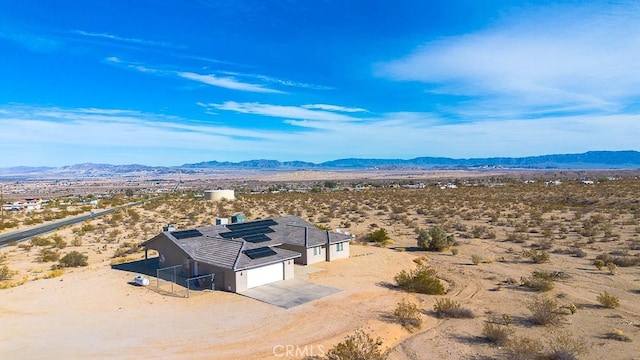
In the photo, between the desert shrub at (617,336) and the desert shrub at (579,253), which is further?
the desert shrub at (579,253)

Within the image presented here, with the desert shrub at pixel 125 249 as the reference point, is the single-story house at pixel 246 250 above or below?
above

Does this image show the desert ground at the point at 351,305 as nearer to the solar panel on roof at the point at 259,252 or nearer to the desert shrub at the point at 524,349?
the desert shrub at the point at 524,349

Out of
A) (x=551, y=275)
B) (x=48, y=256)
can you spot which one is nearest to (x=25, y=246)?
(x=48, y=256)

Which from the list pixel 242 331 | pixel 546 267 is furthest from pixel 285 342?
A: pixel 546 267

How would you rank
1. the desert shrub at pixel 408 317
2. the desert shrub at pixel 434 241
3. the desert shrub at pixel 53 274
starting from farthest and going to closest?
the desert shrub at pixel 434 241, the desert shrub at pixel 53 274, the desert shrub at pixel 408 317

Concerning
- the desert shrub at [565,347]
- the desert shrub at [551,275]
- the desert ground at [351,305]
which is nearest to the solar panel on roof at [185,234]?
the desert ground at [351,305]

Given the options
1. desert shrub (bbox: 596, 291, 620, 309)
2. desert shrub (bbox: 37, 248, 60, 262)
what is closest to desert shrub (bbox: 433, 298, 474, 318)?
desert shrub (bbox: 596, 291, 620, 309)

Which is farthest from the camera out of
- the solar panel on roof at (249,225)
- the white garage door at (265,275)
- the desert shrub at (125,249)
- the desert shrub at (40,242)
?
the desert shrub at (40,242)
